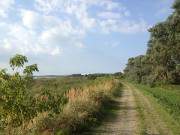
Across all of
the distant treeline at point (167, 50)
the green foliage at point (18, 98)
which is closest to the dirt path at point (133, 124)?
the green foliage at point (18, 98)

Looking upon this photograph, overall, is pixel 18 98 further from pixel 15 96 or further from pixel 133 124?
pixel 133 124

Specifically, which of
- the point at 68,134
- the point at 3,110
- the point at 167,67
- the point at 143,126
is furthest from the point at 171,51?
the point at 3,110

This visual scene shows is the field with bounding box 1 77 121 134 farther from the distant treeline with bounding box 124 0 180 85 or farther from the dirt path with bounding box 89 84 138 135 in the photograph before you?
the distant treeline with bounding box 124 0 180 85

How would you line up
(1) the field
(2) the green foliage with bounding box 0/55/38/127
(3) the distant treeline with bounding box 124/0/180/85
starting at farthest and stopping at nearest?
(3) the distant treeline with bounding box 124/0/180/85 → (1) the field → (2) the green foliage with bounding box 0/55/38/127

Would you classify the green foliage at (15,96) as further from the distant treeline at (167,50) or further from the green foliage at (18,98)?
the distant treeline at (167,50)

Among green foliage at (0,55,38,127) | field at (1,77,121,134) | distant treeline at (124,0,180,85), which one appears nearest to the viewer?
green foliage at (0,55,38,127)

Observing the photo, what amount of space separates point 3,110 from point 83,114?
23.8 feet

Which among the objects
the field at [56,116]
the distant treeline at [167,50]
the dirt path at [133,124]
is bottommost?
the dirt path at [133,124]

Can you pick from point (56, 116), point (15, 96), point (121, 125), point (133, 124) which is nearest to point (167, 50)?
point (133, 124)

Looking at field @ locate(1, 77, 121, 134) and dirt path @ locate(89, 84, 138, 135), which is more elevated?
field @ locate(1, 77, 121, 134)

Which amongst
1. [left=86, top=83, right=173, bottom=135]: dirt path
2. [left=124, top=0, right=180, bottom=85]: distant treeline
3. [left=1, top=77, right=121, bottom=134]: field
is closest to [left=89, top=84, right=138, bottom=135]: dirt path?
[left=86, top=83, right=173, bottom=135]: dirt path

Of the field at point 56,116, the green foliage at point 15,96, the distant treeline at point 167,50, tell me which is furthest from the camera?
the distant treeline at point 167,50

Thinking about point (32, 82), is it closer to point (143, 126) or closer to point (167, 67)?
point (143, 126)

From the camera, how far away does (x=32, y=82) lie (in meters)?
13.6
